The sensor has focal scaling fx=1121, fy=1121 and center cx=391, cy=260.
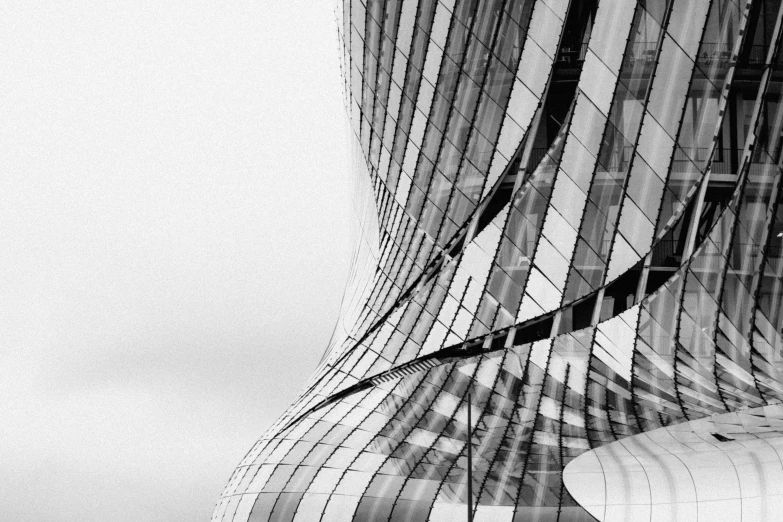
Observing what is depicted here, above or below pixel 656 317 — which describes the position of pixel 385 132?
above

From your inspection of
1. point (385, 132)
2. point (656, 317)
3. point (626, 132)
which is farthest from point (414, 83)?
point (656, 317)

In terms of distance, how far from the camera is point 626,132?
90.0 feet

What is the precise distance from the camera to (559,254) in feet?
93.6

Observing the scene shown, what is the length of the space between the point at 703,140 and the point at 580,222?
141 inches

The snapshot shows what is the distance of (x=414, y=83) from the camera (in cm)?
3067

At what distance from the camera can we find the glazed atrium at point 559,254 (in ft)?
86.2

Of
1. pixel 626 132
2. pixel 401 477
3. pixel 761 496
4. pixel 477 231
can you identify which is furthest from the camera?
pixel 477 231

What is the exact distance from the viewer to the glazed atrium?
26281mm

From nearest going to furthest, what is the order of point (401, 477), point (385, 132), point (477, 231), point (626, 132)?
point (401, 477) → point (626, 132) → point (477, 231) → point (385, 132)

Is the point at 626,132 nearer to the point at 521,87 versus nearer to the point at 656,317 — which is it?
the point at 521,87

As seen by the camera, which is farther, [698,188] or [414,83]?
[414,83]

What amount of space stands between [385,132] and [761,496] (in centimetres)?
1584

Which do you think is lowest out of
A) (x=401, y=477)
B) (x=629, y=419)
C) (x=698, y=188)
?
(x=401, y=477)

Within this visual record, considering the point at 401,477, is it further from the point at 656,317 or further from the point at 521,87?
the point at 521,87
